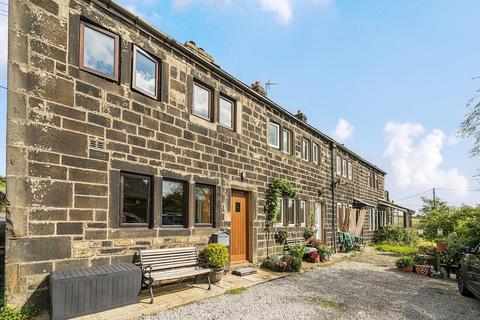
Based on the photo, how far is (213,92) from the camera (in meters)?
9.23

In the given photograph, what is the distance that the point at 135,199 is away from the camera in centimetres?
687

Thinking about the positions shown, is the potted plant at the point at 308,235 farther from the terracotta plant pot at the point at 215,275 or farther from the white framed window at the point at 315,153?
the terracotta plant pot at the point at 215,275

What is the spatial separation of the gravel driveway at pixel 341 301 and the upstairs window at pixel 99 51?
4.70 meters

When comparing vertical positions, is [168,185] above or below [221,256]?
above

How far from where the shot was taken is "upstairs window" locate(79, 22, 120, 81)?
19.9ft

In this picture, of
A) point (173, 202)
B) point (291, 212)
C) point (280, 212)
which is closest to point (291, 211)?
point (291, 212)

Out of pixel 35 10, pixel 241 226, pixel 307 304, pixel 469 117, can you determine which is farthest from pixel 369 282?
pixel 35 10

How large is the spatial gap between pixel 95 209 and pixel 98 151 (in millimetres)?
1095

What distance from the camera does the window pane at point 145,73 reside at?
7.08 m

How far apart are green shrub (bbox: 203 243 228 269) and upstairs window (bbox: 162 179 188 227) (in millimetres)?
890

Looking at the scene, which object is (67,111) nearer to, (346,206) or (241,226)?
(241,226)

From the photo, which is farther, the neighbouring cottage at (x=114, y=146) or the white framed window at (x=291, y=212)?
the white framed window at (x=291, y=212)

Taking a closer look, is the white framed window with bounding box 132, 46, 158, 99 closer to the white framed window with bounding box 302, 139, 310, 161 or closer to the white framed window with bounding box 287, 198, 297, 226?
the white framed window with bounding box 287, 198, 297, 226

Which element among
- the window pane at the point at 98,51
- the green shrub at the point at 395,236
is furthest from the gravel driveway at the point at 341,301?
the green shrub at the point at 395,236
